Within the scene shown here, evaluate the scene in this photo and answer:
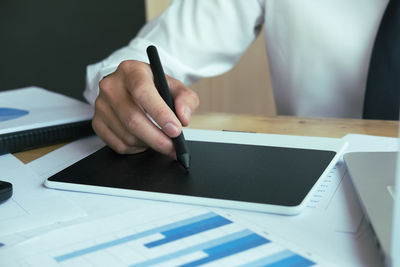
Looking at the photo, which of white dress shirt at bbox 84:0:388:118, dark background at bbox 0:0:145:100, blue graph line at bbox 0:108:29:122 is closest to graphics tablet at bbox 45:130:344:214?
blue graph line at bbox 0:108:29:122

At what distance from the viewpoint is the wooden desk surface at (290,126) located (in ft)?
2.05

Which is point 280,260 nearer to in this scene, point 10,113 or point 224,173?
point 224,173

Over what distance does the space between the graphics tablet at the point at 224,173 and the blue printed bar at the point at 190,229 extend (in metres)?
0.02

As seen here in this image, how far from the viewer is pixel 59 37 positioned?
2.01 metres

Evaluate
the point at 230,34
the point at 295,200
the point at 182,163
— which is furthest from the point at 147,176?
the point at 230,34

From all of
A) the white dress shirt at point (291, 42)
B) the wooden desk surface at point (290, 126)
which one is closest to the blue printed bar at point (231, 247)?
the wooden desk surface at point (290, 126)

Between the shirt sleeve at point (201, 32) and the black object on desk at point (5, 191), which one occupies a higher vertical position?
the shirt sleeve at point (201, 32)

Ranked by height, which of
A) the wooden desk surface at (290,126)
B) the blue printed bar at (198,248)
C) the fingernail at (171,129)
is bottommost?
the blue printed bar at (198,248)

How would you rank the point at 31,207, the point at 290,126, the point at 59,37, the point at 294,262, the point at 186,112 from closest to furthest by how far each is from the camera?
the point at 294,262
the point at 31,207
the point at 186,112
the point at 290,126
the point at 59,37

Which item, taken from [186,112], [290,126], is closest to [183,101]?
[186,112]

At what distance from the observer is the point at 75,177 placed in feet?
1.53

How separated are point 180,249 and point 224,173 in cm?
13

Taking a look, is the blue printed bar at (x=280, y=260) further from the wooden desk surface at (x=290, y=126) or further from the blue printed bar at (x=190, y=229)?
the wooden desk surface at (x=290, y=126)

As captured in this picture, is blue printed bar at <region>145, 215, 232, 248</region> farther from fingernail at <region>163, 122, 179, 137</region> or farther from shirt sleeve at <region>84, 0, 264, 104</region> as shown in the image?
shirt sleeve at <region>84, 0, 264, 104</region>
